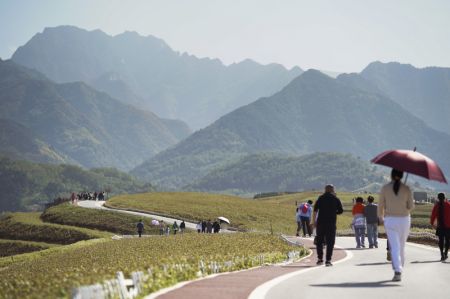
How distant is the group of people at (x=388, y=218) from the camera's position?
1556 centimetres

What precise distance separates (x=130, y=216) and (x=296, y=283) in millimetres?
70522

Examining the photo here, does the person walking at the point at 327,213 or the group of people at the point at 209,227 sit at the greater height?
the person walking at the point at 327,213

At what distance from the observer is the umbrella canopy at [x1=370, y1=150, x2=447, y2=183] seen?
47.4 ft

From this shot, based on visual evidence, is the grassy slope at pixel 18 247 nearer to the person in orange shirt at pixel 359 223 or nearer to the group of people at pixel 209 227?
the group of people at pixel 209 227

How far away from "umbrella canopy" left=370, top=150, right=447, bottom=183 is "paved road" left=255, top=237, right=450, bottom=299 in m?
2.22

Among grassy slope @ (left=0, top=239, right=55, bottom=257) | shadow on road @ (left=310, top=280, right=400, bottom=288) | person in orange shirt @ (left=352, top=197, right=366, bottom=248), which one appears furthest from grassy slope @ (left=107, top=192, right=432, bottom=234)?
shadow on road @ (left=310, top=280, right=400, bottom=288)

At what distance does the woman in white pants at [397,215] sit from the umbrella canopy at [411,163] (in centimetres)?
57

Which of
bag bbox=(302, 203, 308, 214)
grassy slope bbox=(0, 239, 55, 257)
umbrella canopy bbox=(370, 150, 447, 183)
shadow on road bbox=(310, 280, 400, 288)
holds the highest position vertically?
umbrella canopy bbox=(370, 150, 447, 183)

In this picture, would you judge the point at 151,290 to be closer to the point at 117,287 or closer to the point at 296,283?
the point at 117,287

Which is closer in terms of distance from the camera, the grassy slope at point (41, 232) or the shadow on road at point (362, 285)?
the shadow on road at point (362, 285)

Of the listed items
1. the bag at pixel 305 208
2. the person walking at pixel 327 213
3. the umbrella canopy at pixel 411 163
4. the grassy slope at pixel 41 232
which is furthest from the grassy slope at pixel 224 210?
the umbrella canopy at pixel 411 163

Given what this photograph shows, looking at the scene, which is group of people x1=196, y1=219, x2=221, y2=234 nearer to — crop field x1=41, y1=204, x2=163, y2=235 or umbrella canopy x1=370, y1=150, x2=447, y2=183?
crop field x1=41, y1=204, x2=163, y2=235

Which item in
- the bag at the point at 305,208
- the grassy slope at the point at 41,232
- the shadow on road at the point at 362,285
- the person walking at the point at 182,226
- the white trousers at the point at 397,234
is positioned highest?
the bag at the point at 305,208

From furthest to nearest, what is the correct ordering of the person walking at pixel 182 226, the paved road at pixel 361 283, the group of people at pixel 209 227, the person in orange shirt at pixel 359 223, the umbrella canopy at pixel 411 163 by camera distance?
the person walking at pixel 182 226 < the group of people at pixel 209 227 < the person in orange shirt at pixel 359 223 < the umbrella canopy at pixel 411 163 < the paved road at pixel 361 283
